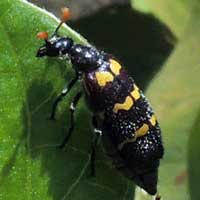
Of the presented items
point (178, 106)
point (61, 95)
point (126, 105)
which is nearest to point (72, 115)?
point (61, 95)

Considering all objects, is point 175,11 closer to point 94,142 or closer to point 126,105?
point 126,105

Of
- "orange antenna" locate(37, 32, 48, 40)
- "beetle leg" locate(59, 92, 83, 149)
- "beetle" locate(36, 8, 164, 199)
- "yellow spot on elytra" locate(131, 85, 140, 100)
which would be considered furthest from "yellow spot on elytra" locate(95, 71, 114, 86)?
"orange antenna" locate(37, 32, 48, 40)

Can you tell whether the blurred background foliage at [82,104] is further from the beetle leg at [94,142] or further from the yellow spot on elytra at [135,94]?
the yellow spot on elytra at [135,94]

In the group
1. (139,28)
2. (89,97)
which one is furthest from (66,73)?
(139,28)

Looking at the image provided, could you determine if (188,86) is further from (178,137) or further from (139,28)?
(139,28)

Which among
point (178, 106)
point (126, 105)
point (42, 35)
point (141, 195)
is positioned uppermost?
point (42, 35)

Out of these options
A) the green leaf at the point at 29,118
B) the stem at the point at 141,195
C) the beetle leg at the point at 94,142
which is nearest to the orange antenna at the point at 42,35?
the green leaf at the point at 29,118
